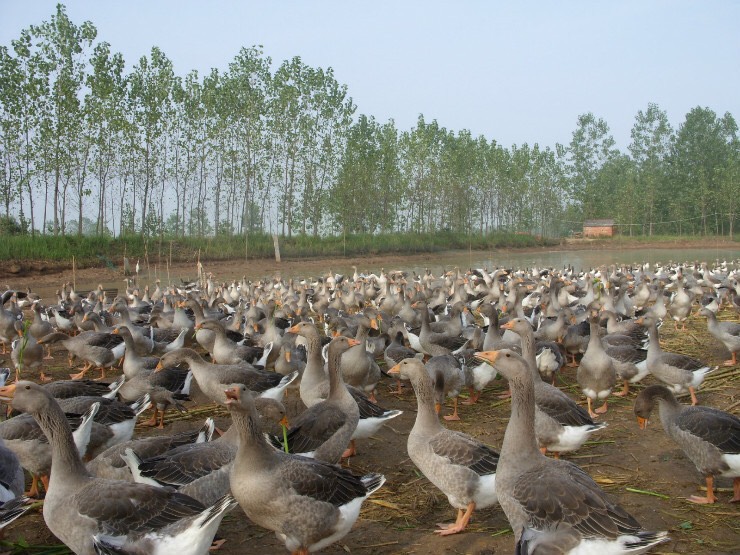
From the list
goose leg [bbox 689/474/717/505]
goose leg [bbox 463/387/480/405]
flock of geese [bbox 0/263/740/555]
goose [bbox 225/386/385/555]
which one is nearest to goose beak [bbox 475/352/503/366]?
flock of geese [bbox 0/263/740/555]

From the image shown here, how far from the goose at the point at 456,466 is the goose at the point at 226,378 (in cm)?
340

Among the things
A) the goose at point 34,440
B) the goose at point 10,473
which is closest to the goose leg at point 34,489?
the goose at point 34,440

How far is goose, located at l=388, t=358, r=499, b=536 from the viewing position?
6.07m

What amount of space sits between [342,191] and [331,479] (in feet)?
166

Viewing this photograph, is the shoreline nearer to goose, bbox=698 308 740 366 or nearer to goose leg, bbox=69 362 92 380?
goose leg, bbox=69 362 92 380

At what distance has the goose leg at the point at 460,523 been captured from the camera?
5.94m

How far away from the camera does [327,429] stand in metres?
7.05

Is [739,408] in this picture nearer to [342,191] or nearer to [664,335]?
[664,335]

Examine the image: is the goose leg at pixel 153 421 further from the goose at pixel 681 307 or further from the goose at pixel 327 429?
the goose at pixel 681 307

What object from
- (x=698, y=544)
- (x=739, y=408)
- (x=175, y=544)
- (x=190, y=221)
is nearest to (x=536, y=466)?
(x=698, y=544)

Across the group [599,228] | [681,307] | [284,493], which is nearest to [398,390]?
[284,493]

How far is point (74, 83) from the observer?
34719mm

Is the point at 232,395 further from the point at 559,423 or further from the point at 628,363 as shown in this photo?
the point at 628,363

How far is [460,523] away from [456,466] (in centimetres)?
56
